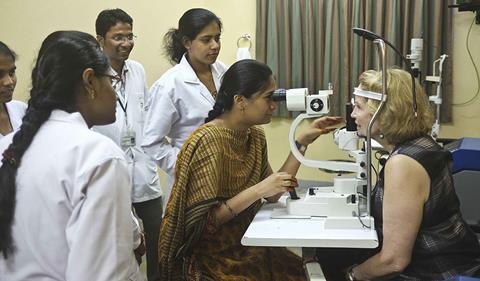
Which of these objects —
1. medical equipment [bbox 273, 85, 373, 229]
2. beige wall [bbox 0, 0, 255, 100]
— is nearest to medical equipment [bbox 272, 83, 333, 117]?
medical equipment [bbox 273, 85, 373, 229]

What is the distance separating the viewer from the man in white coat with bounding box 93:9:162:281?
234cm

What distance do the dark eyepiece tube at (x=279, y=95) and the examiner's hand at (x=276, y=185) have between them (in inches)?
10.1

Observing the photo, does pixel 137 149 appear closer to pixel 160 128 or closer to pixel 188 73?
pixel 160 128

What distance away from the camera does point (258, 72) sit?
1.71 meters

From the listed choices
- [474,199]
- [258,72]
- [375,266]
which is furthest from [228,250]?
[474,199]

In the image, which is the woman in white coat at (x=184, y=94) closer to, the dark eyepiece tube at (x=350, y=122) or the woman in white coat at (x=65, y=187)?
the dark eyepiece tube at (x=350, y=122)

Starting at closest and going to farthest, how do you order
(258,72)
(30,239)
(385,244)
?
(30,239)
(385,244)
(258,72)

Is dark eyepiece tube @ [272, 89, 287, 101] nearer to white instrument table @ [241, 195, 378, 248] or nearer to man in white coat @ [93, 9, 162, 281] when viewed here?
white instrument table @ [241, 195, 378, 248]

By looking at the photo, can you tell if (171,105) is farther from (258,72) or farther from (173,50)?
(258,72)

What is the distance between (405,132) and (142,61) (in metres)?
2.46

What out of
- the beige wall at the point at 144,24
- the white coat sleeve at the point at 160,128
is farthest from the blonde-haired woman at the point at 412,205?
the beige wall at the point at 144,24

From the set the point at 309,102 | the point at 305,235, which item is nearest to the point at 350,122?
the point at 309,102

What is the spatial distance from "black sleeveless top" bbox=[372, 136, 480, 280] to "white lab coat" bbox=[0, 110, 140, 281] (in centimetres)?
80

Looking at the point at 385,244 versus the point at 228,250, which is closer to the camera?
the point at 385,244
